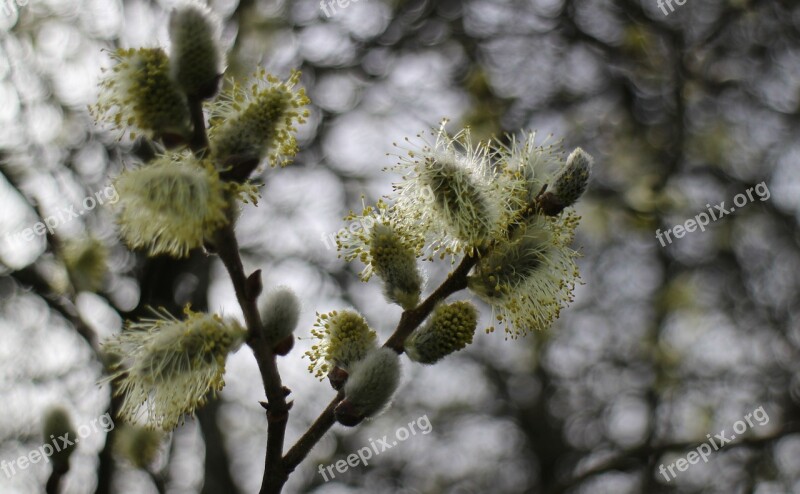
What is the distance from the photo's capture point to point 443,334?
1717 millimetres

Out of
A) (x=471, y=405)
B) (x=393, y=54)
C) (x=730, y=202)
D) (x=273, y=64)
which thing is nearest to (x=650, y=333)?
(x=730, y=202)

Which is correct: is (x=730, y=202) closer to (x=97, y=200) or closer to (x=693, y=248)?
(x=693, y=248)

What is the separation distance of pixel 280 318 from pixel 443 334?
0.36 metres

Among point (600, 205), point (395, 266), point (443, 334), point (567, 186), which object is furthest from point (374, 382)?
point (600, 205)

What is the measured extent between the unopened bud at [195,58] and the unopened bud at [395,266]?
559 millimetres

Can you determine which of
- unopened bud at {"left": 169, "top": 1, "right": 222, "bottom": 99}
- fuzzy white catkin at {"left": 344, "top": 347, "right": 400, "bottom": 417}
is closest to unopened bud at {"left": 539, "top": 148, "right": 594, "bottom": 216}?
fuzzy white catkin at {"left": 344, "top": 347, "right": 400, "bottom": 417}

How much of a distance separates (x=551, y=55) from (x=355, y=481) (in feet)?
12.4

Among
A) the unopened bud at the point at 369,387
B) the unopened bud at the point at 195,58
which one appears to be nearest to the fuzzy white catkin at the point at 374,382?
the unopened bud at the point at 369,387

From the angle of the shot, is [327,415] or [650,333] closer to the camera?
[327,415]

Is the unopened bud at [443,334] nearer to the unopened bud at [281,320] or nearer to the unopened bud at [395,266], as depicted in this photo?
the unopened bud at [395,266]

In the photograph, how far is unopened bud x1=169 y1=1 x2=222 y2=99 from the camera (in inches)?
58.7

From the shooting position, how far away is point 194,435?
197 inches

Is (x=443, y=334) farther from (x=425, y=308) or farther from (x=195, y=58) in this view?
(x=195, y=58)

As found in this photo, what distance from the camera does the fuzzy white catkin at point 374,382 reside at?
63.4 inches
